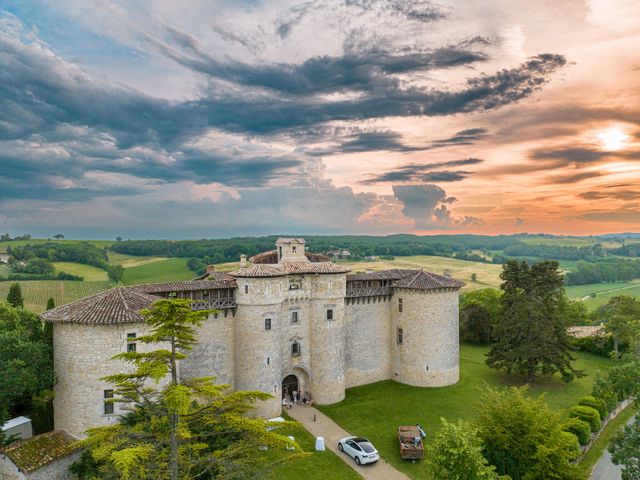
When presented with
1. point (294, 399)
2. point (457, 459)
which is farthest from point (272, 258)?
point (457, 459)

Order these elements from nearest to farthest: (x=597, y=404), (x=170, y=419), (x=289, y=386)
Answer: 1. (x=170, y=419)
2. (x=597, y=404)
3. (x=289, y=386)

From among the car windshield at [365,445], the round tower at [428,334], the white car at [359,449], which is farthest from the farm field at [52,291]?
the car windshield at [365,445]

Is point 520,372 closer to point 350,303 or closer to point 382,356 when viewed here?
point 382,356

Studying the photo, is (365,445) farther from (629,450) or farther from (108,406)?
(108,406)

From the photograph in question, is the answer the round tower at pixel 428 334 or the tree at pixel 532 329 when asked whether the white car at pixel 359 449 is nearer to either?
the round tower at pixel 428 334

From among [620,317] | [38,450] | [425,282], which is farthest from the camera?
[620,317]
